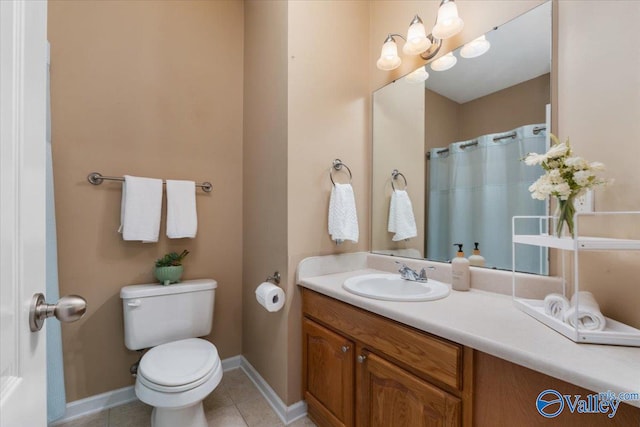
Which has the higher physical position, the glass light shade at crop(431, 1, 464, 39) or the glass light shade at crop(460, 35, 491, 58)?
the glass light shade at crop(431, 1, 464, 39)

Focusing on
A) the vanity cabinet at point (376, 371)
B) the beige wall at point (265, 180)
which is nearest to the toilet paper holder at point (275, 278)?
the beige wall at point (265, 180)

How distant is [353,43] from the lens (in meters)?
1.83

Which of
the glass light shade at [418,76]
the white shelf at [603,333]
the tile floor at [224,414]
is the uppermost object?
the glass light shade at [418,76]

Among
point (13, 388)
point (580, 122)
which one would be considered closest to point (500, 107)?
point (580, 122)

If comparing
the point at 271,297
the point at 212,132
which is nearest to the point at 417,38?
the point at 212,132

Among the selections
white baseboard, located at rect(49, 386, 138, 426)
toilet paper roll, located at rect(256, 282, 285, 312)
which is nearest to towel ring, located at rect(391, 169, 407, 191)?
toilet paper roll, located at rect(256, 282, 285, 312)

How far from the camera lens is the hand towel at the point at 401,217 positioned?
1691 mm

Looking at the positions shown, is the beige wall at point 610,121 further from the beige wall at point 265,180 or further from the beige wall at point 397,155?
the beige wall at point 265,180

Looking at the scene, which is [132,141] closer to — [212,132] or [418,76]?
[212,132]

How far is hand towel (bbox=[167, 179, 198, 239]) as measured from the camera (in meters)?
1.74

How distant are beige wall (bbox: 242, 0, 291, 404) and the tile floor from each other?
0.14 meters

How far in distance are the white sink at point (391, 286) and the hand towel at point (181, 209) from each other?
3.50 feet

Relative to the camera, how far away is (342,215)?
1634 mm

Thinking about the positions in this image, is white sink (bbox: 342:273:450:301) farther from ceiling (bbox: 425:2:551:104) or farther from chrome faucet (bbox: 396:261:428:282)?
ceiling (bbox: 425:2:551:104)
